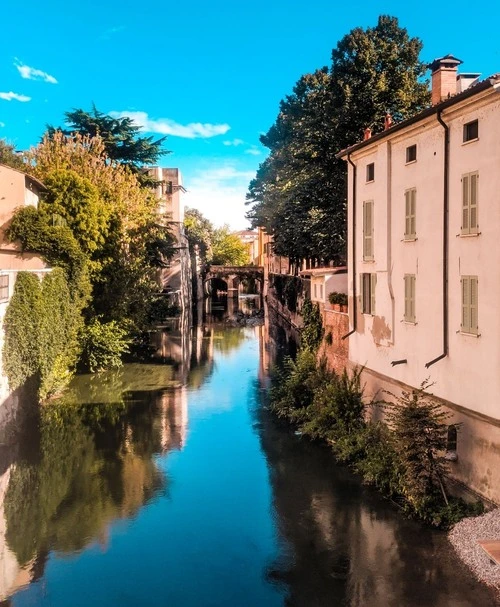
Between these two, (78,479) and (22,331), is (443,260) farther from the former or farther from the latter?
(22,331)

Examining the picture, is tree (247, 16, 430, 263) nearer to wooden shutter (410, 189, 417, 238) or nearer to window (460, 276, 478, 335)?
wooden shutter (410, 189, 417, 238)

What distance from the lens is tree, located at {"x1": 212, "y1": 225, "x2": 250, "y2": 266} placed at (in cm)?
10623

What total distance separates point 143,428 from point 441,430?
Answer: 1211cm

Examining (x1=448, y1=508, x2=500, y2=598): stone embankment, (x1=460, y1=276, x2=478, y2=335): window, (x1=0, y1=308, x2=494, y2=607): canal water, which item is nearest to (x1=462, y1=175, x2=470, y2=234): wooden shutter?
(x1=460, y1=276, x2=478, y2=335): window

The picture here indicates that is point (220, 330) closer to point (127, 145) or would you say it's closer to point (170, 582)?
point (127, 145)

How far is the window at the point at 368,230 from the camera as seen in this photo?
19578mm

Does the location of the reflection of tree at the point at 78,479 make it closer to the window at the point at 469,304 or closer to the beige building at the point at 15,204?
the beige building at the point at 15,204

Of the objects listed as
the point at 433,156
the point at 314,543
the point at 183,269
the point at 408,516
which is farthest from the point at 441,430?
the point at 183,269

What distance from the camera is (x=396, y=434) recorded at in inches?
556

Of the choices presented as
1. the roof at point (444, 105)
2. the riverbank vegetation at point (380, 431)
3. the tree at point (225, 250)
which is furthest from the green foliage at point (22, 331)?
the tree at point (225, 250)

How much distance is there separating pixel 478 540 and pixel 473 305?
16.4 ft

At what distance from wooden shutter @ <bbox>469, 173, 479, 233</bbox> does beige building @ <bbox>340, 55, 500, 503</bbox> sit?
0.02m

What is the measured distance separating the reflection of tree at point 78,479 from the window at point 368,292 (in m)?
8.52

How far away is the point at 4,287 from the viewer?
19.9m
